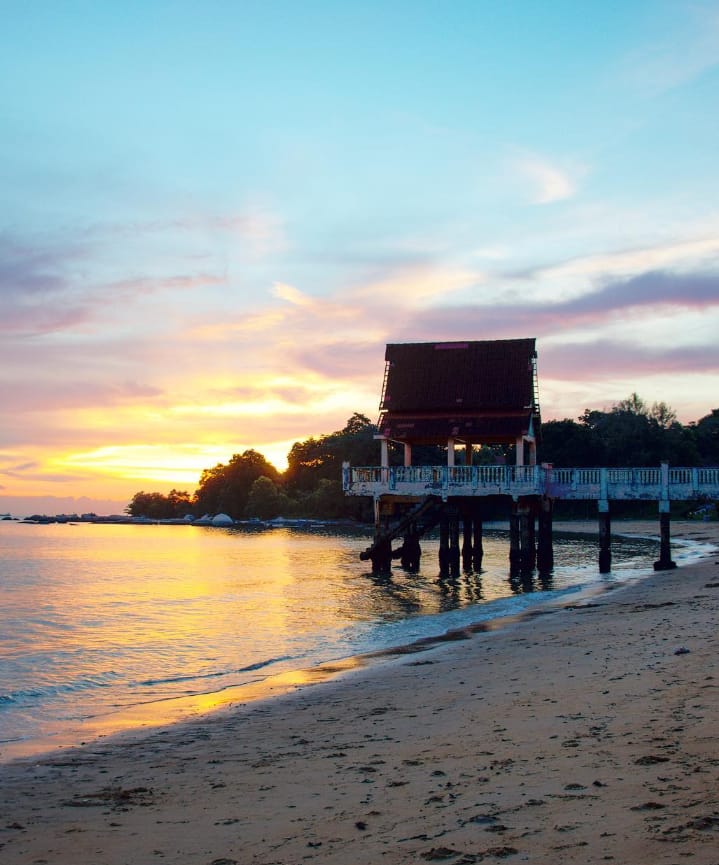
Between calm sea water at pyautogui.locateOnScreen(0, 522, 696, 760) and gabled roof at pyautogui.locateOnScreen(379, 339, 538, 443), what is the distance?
689cm

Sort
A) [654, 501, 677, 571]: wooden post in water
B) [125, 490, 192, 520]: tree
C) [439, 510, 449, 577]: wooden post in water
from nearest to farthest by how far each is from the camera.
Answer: [654, 501, 677, 571]: wooden post in water
[439, 510, 449, 577]: wooden post in water
[125, 490, 192, 520]: tree

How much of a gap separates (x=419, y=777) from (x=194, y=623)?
19345 mm

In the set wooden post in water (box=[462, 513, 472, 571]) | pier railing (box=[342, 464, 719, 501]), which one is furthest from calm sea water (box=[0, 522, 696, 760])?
pier railing (box=[342, 464, 719, 501])

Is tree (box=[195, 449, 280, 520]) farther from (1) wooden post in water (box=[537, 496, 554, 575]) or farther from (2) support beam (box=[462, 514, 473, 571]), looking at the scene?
(1) wooden post in water (box=[537, 496, 554, 575])

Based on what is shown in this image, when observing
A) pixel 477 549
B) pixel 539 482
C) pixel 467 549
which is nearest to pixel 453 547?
pixel 467 549

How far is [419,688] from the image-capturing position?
13.7m

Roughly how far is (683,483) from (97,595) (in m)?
25.5

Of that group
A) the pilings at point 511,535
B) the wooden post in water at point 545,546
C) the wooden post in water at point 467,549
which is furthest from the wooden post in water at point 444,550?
the wooden post in water at point 545,546

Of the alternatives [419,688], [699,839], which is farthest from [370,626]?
[699,839]

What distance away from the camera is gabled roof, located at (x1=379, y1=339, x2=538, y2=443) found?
38.7 m

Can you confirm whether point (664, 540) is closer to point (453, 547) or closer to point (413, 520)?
point (453, 547)

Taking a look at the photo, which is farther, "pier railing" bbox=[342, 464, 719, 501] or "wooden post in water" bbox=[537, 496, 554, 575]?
"wooden post in water" bbox=[537, 496, 554, 575]

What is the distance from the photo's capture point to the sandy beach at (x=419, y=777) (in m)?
6.51

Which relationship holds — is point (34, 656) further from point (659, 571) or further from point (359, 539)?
point (359, 539)
